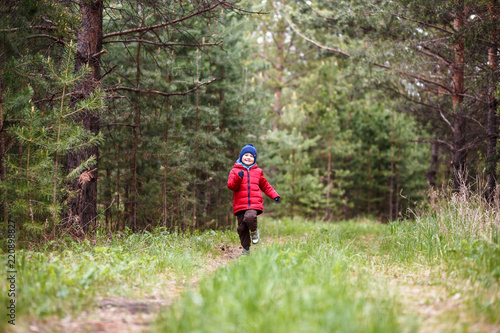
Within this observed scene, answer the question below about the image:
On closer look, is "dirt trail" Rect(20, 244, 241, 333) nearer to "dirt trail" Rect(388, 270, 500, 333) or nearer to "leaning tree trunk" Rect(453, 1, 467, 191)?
"dirt trail" Rect(388, 270, 500, 333)

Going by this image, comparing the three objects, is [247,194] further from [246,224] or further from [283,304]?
[283,304]

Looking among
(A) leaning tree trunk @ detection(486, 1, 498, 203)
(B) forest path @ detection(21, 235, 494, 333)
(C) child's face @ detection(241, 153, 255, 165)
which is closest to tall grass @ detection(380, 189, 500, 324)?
(B) forest path @ detection(21, 235, 494, 333)

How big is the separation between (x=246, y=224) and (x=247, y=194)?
55cm

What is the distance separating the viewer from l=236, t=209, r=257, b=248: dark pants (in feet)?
21.6

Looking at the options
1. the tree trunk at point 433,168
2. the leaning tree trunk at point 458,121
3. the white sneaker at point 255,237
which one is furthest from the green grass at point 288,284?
the tree trunk at point 433,168

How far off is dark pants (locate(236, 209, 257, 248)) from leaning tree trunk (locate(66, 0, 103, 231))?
2673mm

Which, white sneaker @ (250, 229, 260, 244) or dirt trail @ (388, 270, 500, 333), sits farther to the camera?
white sneaker @ (250, 229, 260, 244)

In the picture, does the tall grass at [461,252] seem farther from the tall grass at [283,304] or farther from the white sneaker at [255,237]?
the white sneaker at [255,237]

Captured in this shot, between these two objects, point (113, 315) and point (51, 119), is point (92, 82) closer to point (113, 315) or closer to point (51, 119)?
point (51, 119)

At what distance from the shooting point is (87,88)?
21.4 ft

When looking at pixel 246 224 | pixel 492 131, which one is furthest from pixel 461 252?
pixel 492 131

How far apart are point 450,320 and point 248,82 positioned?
10.6 m

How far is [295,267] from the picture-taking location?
14.2ft

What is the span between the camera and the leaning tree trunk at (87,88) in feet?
21.3
